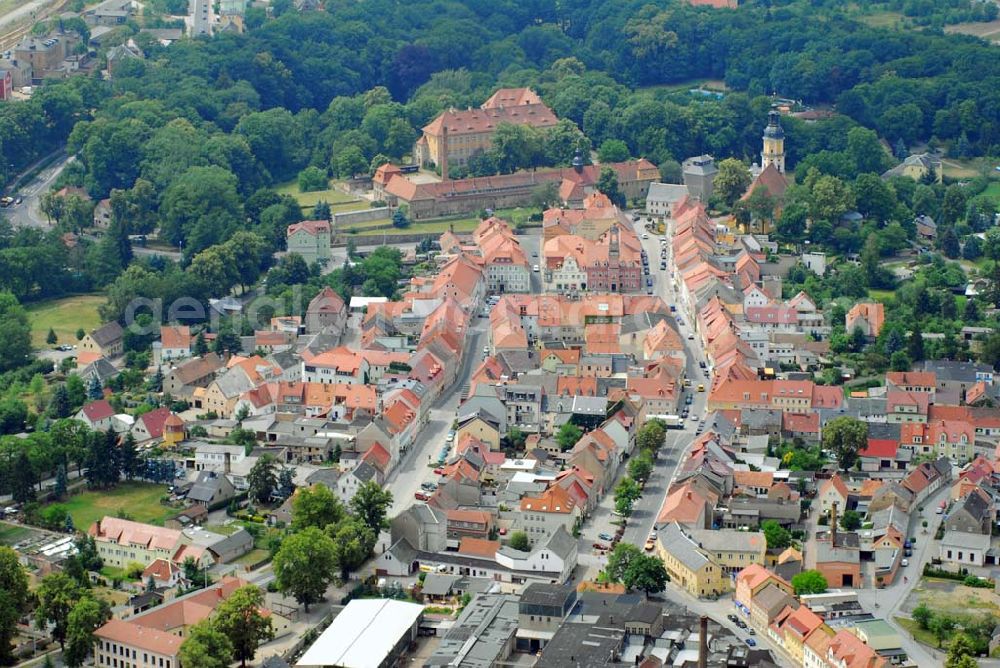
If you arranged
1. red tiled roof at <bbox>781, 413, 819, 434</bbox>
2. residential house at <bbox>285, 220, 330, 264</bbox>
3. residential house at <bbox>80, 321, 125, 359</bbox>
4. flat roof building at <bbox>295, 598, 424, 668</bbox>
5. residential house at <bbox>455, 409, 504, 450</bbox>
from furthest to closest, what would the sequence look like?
residential house at <bbox>285, 220, 330, 264</bbox> → residential house at <bbox>80, 321, 125, 359</bbox> → red tiled roof at <bbox>781, 413, 819, 434</bbox> → residential house at <bbox>455, 409, 504, 450</bbox> → flat roof building at <bbox>295, 598, 424, 668</bbox>

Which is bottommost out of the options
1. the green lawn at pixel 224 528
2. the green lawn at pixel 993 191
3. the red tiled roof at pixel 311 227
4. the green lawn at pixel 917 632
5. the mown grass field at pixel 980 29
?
the green lawn at pixel 993 191

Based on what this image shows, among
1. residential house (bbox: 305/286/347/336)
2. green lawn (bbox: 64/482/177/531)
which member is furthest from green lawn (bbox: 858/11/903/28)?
green lawn (bbox: 64/482/177/531)

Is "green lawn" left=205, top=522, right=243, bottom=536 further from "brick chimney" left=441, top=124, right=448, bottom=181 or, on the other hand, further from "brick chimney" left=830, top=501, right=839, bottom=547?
"brick chimney" left=441, top=124, right=448, bottom=181

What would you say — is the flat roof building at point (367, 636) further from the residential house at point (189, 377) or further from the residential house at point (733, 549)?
the residential house at point (189, 377)

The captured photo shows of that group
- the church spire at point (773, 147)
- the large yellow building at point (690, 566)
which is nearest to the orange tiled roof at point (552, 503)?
the large yellow building at point (690, 566)

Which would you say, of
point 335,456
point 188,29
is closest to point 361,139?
point 188,29
